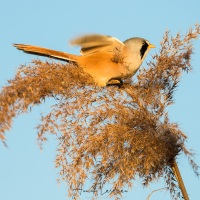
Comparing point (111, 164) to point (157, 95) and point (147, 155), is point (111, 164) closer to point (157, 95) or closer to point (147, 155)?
point (147, 155)

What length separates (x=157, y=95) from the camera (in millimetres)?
3664

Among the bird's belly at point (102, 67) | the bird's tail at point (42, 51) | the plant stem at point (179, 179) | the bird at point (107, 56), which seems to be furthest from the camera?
the bird's belly at point (102, 67)

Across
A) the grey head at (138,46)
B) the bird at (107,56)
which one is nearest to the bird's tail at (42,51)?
the bird at (107,56)

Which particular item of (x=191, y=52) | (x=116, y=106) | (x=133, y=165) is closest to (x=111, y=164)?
(x=133, y=165)

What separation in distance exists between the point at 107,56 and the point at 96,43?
198 millimetres

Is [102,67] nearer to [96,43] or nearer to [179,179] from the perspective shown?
[96,43]

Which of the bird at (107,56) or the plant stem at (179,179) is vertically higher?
the bird at (107,56)

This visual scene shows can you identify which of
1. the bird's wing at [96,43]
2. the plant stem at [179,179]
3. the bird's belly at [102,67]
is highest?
the bird's wing at [96,43]

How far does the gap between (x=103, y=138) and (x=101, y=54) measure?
1.16 metres

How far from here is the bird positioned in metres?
4.02

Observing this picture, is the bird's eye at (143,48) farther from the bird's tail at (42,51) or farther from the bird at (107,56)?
the bird's tail at (42,51)

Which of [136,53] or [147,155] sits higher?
[136,53]

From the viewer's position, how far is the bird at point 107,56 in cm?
402

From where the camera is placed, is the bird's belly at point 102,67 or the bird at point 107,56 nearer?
the bird at point 107,56
